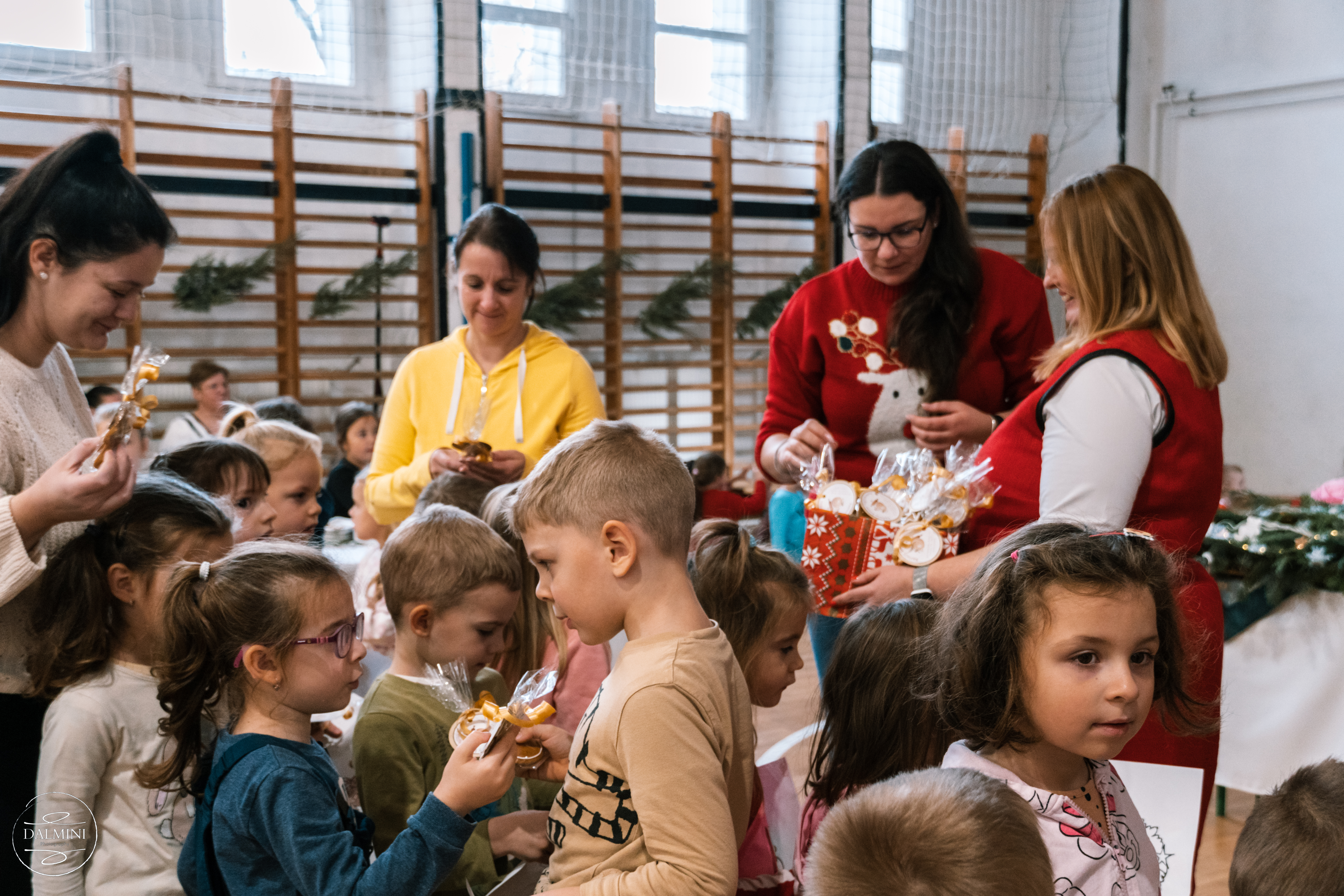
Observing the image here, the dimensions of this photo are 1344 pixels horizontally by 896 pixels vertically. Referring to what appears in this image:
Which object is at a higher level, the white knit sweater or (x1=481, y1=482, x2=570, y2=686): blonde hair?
the white knit sweater

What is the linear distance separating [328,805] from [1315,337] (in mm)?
7939

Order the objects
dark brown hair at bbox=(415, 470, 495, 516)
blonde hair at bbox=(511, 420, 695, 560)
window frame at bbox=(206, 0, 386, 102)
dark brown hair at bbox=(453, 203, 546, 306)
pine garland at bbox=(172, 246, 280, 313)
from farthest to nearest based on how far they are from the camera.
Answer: pine garland at bbox=(172, 246, 280, 313), window frame at bbox=(206, 0, 386, 102), dark brown hair at bbox=(453, 203, 546, 306), dark brown hair at bbox=(415, 470, 495, 516), blonde hair at bbox=(511, 420, 695, 560)

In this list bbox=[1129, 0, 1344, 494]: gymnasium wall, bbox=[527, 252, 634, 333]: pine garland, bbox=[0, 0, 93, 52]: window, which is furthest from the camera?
bbox=[1129, 0, 1344, 494]: gymnasium wall

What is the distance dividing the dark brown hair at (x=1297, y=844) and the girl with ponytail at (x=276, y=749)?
0.87 meters

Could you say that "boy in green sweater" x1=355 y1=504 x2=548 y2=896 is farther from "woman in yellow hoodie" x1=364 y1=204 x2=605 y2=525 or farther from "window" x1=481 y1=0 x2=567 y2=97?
"window" x1=481 y1=0 x2=567 y2=97

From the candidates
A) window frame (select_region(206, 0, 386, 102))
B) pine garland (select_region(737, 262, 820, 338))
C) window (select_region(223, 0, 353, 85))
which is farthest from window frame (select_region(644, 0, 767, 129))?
window (select_region(223, 0, 353, 85))

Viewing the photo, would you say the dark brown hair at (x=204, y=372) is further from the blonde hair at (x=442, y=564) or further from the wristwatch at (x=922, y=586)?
the wristwatch at (x=922, y=586)

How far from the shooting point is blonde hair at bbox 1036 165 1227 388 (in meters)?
1.71

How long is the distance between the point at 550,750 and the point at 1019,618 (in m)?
0.65

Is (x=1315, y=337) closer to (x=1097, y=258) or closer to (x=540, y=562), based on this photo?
(x=1097, y=258)

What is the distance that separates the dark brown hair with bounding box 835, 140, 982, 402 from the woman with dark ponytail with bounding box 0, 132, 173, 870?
1.38 metres

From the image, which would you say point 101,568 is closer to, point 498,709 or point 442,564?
point 442,564

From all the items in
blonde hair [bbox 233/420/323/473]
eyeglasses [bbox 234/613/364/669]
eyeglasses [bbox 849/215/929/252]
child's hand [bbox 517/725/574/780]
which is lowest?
child's hand [bbox 517/725/574/780]

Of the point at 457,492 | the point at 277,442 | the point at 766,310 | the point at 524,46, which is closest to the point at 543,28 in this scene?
the point at 524,46
